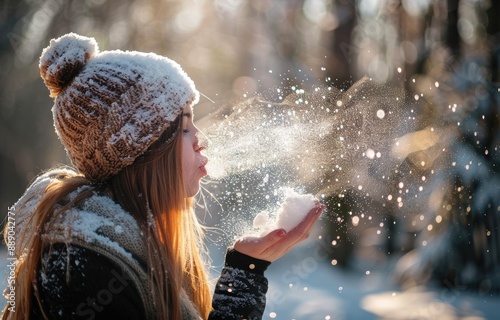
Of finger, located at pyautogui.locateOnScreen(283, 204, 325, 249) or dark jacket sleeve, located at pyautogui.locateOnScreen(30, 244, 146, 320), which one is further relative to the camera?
finger, located at pyautogui.locateOnScreen(283, 204, 325, 249)

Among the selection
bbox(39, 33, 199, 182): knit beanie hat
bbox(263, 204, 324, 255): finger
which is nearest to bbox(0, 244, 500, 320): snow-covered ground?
bbox(263, 204, 324, 255): finger

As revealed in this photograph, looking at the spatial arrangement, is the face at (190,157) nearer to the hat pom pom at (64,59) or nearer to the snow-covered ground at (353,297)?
the hat pom pom at (64,59)

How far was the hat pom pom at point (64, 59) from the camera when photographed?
1841 millimetres

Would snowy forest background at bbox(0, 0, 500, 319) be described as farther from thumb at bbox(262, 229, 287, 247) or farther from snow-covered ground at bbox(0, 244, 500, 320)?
thumb at bbox(262, 229, 287, 247)

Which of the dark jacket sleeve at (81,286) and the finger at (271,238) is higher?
the finger at (271,238)

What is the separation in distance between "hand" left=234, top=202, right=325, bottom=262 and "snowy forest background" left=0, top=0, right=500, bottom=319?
2576 mm

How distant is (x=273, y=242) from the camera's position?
189 cm

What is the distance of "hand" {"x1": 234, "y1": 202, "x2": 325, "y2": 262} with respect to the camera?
1871 mm


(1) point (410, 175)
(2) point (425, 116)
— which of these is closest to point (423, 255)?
(1) point (410, 175)

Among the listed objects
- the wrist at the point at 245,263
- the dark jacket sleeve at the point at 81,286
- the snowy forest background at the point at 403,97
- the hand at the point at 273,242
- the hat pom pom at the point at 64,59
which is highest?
the snowy forest background at the point at 403,97

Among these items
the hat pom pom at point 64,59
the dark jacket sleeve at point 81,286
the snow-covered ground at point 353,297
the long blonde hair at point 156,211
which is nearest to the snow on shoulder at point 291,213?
the long blonde hair at point 156,211

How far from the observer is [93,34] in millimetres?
9844

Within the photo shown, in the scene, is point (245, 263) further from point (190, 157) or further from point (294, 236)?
point (190, 157)

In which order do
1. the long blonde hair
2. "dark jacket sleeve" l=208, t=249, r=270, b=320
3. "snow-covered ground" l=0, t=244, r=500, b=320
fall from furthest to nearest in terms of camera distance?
"snow-covered ground" l=0, t=244, r=500, b=320 < "dark jacket sleeve" l=208, t=249, r=270, b=320 < the long blonde hair
